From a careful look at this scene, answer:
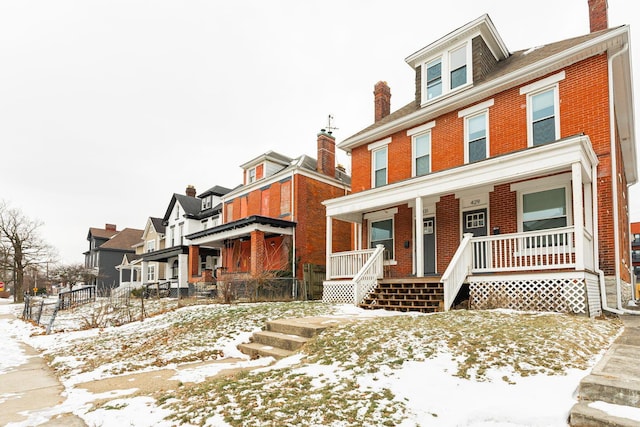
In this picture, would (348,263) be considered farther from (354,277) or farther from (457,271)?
(457,271)

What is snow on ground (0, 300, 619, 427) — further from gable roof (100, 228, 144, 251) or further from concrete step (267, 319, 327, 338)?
gable roof (100, 228, 144, 251)

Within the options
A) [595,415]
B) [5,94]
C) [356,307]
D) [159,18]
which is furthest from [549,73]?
[5,94]

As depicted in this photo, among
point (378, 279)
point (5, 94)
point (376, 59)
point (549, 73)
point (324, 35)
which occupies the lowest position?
point (378, 279)

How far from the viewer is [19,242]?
1375 inches

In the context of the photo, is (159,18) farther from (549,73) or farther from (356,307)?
(549,73)

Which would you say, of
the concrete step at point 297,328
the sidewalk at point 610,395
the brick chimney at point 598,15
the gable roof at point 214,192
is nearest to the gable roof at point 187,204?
the gable roof at point 214,192

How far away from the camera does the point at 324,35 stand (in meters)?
13.1

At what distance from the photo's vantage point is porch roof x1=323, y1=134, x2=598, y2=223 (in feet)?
27.4

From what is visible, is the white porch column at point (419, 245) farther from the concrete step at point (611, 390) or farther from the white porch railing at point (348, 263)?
the concrete step at point (611, 390)

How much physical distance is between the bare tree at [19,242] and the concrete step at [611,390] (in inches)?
1697

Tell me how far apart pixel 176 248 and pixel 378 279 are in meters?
19.6

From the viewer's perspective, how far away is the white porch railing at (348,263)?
12.8 metres

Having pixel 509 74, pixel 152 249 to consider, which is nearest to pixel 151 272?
pixel 152 249

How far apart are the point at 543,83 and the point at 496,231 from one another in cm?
441
